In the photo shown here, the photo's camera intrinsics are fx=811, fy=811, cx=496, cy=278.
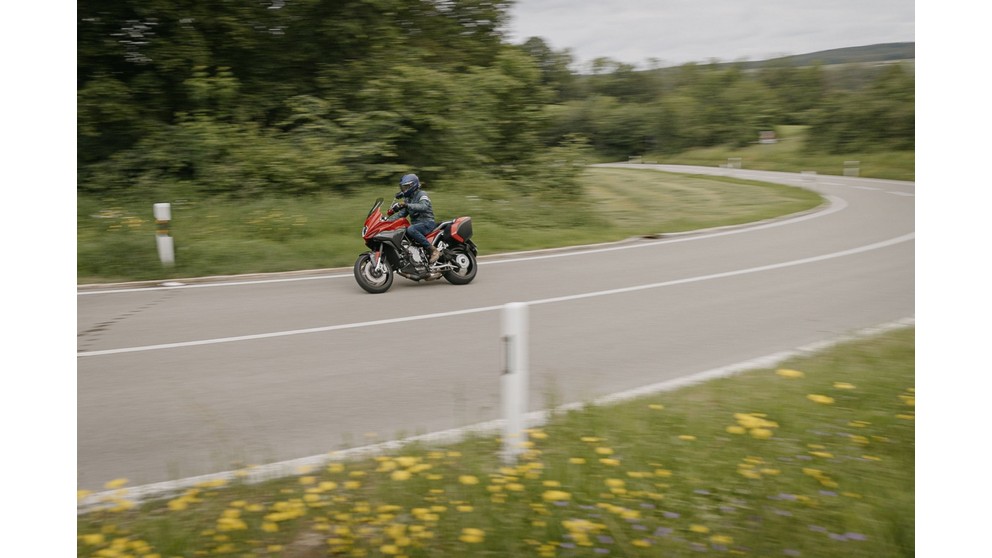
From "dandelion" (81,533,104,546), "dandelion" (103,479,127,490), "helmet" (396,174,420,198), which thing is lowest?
"dandelion" (81,533,104,546)

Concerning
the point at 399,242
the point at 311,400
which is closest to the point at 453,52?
the point at 399,242

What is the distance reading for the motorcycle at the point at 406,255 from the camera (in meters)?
10.2

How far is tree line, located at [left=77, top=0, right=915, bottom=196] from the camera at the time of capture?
16.1m

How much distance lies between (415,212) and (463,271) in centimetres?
103

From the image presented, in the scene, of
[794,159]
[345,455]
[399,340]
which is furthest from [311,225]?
[794,159]

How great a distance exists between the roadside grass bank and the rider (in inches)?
85.6

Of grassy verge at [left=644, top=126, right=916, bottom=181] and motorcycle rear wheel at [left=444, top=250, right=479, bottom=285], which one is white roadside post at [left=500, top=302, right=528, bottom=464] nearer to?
motorcycle rear wheel at [left=444, top=250, right=479, bottom=285]

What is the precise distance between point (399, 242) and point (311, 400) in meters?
4.69

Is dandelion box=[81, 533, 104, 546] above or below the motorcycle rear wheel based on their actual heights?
below

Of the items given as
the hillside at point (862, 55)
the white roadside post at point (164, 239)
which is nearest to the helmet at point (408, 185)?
the white roadside post at point (164, 239)

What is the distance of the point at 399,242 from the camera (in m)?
10.3

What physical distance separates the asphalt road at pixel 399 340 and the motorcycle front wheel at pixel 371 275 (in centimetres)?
20

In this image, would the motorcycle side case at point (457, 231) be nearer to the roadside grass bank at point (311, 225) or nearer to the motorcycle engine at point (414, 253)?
the motorcycle engine at point (414, 253)

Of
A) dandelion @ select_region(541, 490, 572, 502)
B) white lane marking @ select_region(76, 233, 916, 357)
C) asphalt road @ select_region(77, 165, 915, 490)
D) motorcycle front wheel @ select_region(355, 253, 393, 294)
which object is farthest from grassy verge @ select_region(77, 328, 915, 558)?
motorcycle front wheel @ select_region(355, 253, 393, 294)
